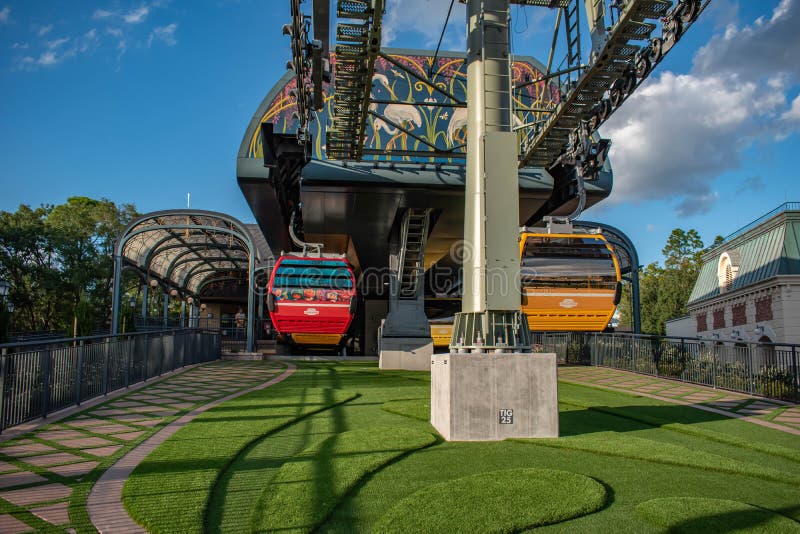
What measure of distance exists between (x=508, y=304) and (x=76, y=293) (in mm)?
37249

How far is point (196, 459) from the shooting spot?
5605mm

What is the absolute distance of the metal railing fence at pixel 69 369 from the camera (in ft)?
23.7

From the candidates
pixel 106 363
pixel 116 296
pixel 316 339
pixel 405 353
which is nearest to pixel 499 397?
pixel 106 363

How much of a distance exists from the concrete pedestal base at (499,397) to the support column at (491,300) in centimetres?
1

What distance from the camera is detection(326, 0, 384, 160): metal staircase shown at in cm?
937

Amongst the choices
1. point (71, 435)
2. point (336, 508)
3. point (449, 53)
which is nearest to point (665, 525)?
point (336, 508)

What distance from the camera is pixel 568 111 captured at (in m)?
11.8

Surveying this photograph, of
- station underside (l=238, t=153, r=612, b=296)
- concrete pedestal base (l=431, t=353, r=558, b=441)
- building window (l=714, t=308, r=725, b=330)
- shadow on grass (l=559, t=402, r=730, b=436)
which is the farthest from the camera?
building window (l=714, t=308, r=725, b=330)

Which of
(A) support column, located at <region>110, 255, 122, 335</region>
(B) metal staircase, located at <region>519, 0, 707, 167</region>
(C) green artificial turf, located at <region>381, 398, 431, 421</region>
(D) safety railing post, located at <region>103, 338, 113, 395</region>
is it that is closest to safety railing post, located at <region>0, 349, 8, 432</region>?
(D) safety railing post, located at <region>103, 338, 113, 395</region>

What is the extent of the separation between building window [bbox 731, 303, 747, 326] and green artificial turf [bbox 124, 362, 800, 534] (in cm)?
2606

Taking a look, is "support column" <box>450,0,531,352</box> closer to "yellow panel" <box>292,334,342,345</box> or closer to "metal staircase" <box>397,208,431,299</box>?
"yellow panel" <box>292,334,342,345</box>

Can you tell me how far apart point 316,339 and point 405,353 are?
11.9ft

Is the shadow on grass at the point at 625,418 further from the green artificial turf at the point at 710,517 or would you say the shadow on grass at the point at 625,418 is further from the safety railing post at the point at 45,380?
the safety railing post at the point at 45,380

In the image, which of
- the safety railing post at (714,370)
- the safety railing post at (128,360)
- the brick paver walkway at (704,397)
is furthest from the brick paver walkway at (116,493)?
the safety railing post at (714,370)
